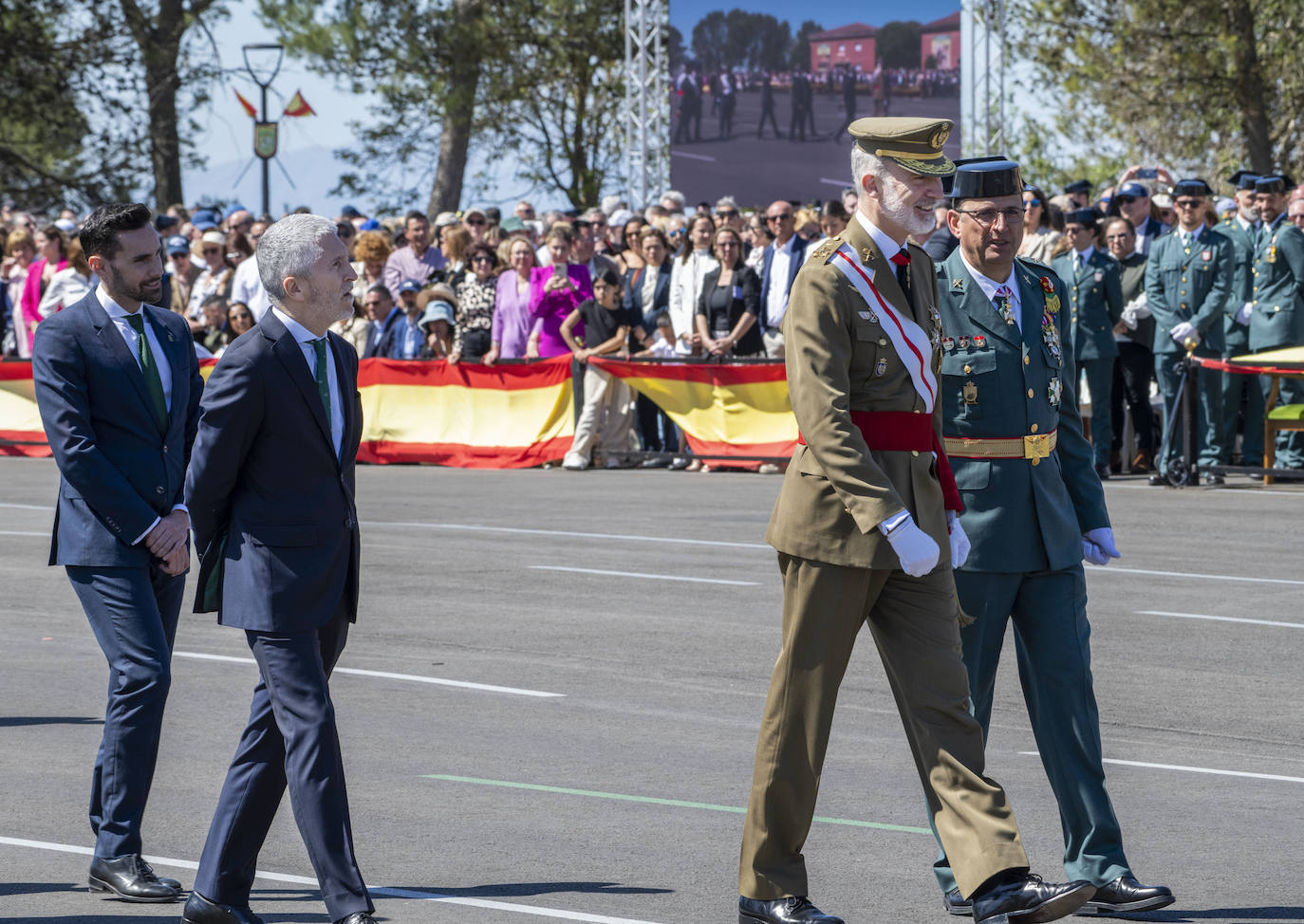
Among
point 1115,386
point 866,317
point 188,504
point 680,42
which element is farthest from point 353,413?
point 680,42

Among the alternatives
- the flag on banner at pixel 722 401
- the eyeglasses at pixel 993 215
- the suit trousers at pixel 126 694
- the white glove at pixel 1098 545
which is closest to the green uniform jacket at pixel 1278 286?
the flag on banner at pixel 722 401

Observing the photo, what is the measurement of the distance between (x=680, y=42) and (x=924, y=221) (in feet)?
93.8

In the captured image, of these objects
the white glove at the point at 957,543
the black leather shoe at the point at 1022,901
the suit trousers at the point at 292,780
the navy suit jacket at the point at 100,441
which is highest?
the navy suit jacket at the point at 100,441

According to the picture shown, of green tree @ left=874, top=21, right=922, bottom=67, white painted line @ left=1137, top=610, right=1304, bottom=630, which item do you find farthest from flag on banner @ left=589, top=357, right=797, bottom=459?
green tree @ left=874, top=21, right=922, bottom=67

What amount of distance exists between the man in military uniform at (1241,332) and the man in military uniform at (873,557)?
11943 mm

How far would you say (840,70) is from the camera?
34.6m

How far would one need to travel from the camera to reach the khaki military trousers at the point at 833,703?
5352mm

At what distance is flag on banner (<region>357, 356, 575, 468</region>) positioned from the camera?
19.5m

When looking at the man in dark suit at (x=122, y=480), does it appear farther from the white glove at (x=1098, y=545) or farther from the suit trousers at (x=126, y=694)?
the white glove at (x=1098, y=545)

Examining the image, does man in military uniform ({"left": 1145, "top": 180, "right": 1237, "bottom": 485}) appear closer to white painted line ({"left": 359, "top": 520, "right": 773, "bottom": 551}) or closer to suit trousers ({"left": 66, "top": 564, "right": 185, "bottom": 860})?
white painted line ({"left": 359, "top": 520, "right": 773, "bottom": 551})

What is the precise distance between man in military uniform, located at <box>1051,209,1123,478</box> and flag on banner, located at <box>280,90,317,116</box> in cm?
2040

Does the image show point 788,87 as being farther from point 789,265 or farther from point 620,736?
point 620,736

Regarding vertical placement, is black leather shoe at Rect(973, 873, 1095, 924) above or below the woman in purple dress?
below

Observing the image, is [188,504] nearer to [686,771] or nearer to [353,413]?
[353,413]
